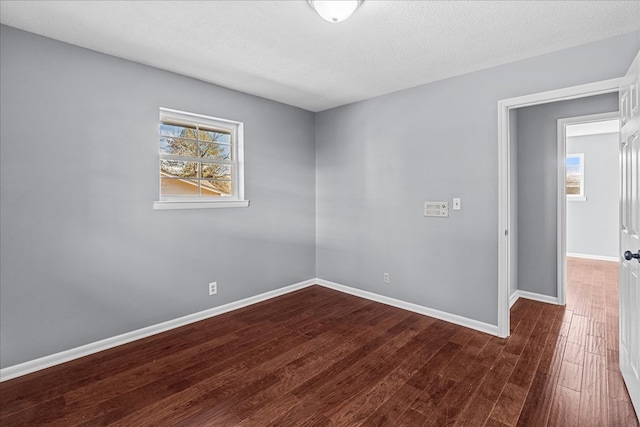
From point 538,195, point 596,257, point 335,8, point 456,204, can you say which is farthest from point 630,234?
point 596,257

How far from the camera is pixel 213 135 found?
3.40 meters

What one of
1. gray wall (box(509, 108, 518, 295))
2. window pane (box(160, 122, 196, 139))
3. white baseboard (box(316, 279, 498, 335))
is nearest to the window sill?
window pane (box(160, 122, 196, 139))

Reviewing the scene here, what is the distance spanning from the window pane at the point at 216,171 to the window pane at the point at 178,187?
0.17 metres

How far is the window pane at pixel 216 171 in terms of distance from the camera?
3.35 meters

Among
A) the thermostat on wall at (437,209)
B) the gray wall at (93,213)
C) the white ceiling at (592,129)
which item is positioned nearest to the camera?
the gray wall at (93,213)

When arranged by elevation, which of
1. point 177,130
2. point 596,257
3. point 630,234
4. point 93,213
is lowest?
point 596,257

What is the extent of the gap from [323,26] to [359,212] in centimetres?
226

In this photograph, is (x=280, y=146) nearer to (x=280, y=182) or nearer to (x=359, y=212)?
(x=280, y=182)

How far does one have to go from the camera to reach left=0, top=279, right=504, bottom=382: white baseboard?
2254 mm

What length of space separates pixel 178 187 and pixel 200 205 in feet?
0.93

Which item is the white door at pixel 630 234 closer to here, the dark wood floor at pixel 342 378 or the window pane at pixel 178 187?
the dark wood floor at pixel 342 378

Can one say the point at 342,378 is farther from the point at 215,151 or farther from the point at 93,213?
the point at 215,151

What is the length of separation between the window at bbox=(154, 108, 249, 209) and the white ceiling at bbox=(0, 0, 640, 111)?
51 cm

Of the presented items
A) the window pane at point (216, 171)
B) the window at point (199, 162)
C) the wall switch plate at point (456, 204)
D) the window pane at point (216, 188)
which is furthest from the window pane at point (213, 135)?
the wall switch plate at point (456, 204)
